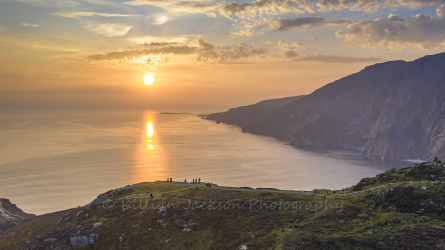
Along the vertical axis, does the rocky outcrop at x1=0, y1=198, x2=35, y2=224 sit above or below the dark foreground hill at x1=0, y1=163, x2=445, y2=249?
below

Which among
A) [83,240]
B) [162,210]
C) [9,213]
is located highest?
[162,210]

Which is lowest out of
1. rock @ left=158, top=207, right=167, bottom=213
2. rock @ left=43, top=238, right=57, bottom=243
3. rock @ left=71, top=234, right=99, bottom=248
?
rock @ left=43, top=238, right=57, bottom=243

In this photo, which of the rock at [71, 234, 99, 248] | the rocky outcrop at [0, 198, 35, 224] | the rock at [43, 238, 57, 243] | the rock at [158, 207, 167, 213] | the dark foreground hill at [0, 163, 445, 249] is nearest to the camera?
the dark foreground hill at [0, 163, 445, 249]

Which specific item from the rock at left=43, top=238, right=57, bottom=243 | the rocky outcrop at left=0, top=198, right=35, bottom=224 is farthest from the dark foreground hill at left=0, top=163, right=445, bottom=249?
the rocky outcrop at left=0, top=198, right=35, bottom=224

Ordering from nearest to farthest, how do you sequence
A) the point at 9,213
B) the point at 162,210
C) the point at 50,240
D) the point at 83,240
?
the point at 83,240
the point at 162,210
the point at 50,240
the point at 9,213

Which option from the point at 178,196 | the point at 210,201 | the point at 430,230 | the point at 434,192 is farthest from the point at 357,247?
the point at 178,196


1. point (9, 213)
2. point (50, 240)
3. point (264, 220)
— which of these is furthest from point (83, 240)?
point (9, 213)

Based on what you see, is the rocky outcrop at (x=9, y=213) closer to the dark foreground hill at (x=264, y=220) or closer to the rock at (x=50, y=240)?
the dark foreground hill at (x=264, y=220)

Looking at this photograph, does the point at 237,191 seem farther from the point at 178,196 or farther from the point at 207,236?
the point at 207,236

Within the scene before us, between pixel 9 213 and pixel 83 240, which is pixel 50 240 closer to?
pixel 83 240

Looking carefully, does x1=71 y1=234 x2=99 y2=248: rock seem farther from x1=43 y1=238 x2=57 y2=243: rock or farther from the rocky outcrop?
the rocky outcrop
